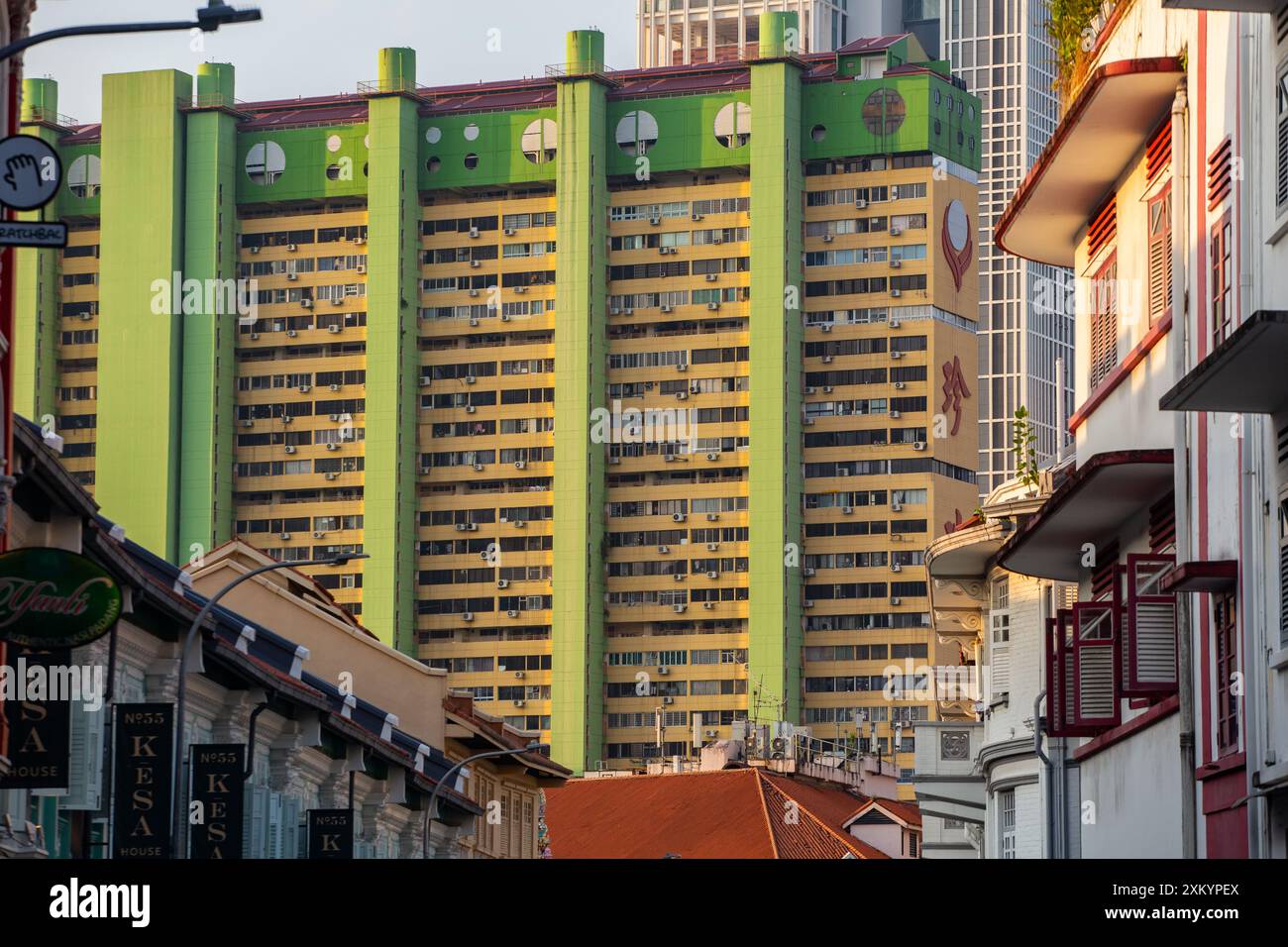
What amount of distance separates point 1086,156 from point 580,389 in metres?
127

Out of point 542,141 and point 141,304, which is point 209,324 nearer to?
point 141,304

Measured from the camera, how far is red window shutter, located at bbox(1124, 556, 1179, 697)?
21.9 m

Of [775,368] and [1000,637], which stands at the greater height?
[775,368]

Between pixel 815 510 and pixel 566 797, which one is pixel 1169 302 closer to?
pixel 566 797

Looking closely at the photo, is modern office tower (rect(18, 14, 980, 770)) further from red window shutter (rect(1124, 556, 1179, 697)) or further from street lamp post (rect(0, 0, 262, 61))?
street lamp post (rect(0, 0, 262, 61))

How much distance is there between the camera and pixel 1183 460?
69.6 feet

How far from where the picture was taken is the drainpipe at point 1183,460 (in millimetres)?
21156

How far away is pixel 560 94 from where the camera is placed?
491 feet

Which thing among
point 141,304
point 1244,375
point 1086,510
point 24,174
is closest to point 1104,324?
point 1086,510

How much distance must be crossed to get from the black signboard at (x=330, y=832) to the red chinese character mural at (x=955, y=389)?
4165 inches

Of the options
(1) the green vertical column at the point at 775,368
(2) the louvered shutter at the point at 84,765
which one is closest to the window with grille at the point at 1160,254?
(2) the louvered shutter at the point at 84,765

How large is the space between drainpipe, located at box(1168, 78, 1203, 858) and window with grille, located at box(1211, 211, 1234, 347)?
254 millimetres

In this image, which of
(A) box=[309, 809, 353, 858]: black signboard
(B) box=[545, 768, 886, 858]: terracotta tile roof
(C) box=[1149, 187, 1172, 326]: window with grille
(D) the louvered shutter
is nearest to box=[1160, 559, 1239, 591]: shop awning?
(C) box=[1149, 187, 1172, 326]: window with grille
